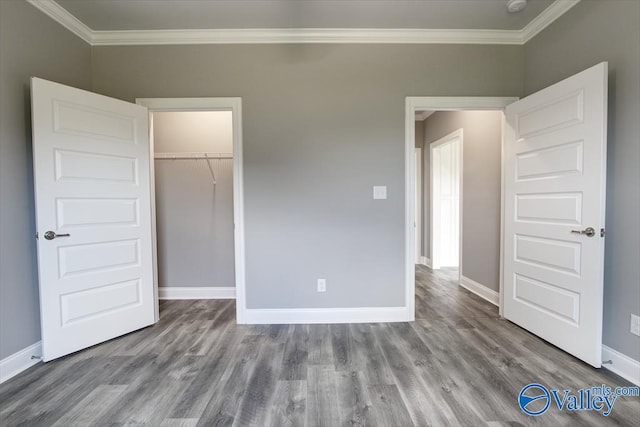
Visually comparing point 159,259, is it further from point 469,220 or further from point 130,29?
point 469,220

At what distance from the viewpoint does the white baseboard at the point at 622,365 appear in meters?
1.69

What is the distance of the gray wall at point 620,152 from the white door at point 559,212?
0.14 metres

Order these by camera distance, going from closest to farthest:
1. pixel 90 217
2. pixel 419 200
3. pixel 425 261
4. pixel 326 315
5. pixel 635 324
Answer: pixel 635 324, pixel 90 217, pixel 326 315, pixel 425 261, pixel 419 200

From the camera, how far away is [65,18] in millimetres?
2229

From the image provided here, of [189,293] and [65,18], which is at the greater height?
[65,18]

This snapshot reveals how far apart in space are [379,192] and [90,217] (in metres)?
2.47

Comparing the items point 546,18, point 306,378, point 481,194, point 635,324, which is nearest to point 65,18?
point 306,378

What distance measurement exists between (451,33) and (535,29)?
28.5 inches

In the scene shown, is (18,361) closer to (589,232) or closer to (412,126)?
(412,126)

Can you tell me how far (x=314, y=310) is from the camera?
2588mm

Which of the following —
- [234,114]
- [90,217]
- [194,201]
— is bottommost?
[90,217]

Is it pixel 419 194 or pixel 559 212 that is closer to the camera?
pixel 559 212
